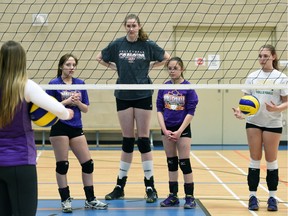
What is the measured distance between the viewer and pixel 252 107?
4855 mm

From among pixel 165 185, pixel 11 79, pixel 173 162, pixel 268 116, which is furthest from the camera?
pixel 165 185

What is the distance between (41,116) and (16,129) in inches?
6.9

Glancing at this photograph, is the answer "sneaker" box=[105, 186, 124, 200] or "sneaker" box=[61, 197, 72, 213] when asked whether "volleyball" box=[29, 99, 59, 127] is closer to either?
"sneaker" box=[61, 197, 72, 213]

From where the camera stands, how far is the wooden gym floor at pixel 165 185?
17.4 ft

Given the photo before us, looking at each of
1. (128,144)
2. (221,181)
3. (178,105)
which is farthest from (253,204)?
(221,181)

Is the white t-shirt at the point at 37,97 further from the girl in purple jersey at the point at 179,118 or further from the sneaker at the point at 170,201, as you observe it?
the sneaker at the point at 170,201

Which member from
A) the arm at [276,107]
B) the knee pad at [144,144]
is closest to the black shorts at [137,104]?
the knee pad at [144,144]

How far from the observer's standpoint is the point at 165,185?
22.4 ft

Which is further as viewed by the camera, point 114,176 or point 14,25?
point 14,25

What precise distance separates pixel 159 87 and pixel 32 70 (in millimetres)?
6625

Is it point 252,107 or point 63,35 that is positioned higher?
point 63,35

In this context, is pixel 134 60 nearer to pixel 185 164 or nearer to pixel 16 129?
pixel 185 164

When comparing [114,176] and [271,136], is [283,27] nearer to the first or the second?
[114,176]

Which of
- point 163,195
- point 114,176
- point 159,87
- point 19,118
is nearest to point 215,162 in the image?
point 114,176
